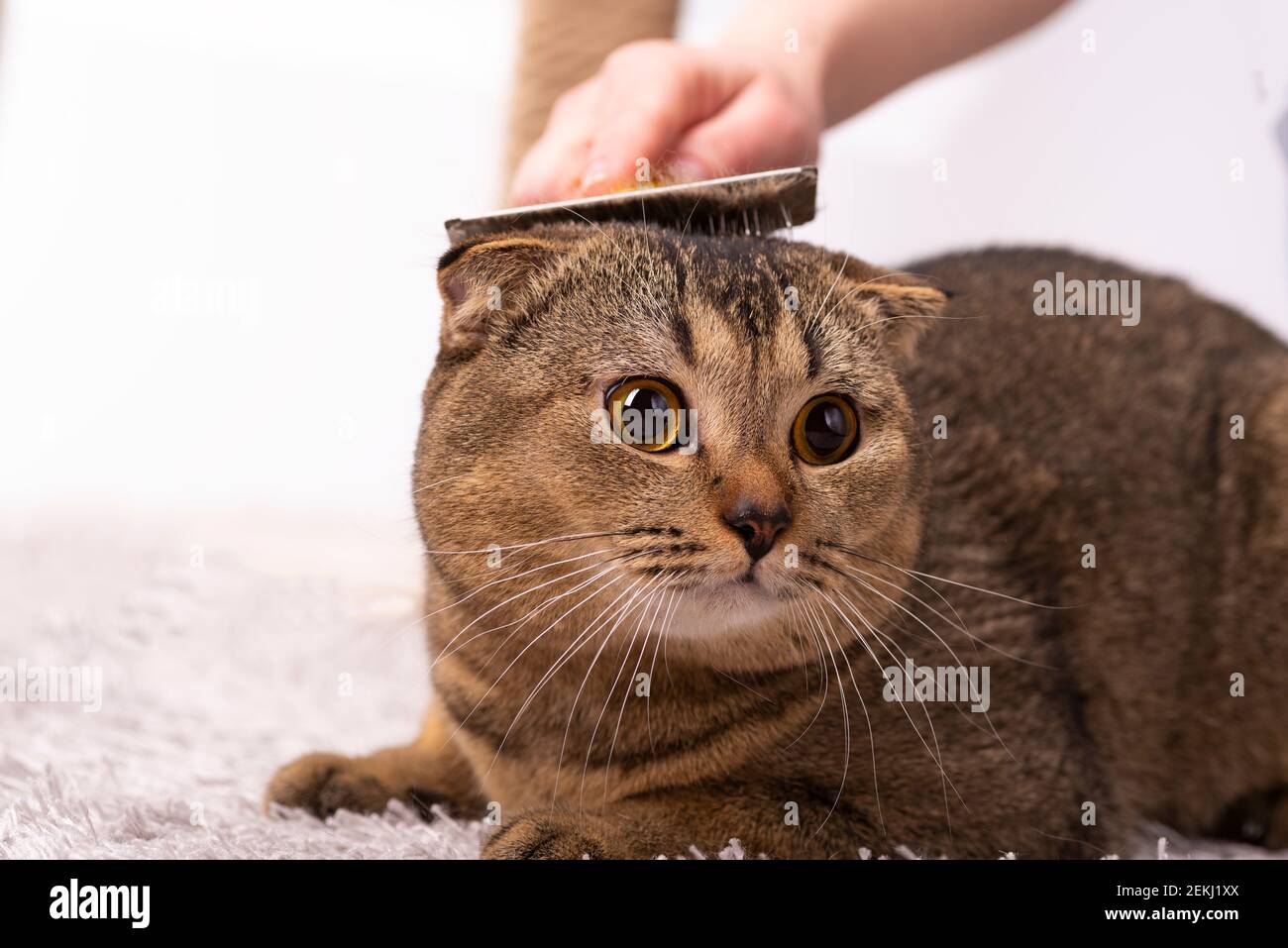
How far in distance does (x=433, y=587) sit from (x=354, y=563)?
66.1 inches

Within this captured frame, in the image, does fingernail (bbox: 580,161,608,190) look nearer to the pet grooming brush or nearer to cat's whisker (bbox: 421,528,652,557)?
the pet grooming brush

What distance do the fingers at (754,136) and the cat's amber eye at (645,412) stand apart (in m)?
0.51

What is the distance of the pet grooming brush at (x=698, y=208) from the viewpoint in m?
1.39

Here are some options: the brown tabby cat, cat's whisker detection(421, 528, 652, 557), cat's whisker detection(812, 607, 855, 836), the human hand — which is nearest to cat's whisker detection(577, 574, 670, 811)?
the brown tabby cat

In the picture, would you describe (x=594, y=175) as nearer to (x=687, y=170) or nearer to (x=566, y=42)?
(x=687, y=170)

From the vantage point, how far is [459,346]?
144 cm

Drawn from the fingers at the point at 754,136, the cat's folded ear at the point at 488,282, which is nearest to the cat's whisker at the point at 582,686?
the cat's folded ear at the point at 488,282

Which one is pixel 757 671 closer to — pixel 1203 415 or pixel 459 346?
pixel 459 346

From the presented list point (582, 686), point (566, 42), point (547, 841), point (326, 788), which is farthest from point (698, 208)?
point (566, 42)

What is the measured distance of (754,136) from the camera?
5.88ft

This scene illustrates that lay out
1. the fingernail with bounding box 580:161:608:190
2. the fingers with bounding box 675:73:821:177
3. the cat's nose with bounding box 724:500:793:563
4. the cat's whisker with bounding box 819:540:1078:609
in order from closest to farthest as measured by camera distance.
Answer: the cat's nose with bounding box 724:500:793:563, the cat's whisker with bounding box 819:540:1078:609, the fingernail with bounding box 580:161:608:190, the fingers with bounding box 675:73:821:177

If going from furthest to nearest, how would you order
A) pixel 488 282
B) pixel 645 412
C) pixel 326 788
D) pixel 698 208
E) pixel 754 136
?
pixel 754 136, pixel 326 788, pixel 698 208, pixel 488 282, pixel 645 412

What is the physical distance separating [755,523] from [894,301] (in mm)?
464

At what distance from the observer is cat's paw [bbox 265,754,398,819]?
1.60 m
